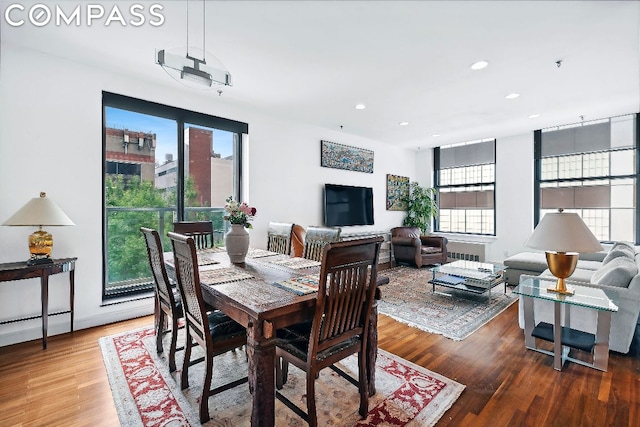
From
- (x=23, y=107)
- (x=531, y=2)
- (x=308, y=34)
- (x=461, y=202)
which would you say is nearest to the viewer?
(x=531, y=2)

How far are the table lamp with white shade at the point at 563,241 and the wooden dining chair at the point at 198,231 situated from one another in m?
3.05

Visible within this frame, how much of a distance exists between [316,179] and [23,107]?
3.66 meters

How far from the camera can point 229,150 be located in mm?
4344

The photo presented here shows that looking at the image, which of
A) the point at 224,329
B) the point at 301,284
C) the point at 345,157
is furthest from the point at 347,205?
the point at 224,329

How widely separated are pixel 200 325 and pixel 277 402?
0.71 metres

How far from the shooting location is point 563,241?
2.27 m

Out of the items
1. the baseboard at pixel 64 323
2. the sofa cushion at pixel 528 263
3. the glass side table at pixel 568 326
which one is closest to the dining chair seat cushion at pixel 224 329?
the baseboard at pixel 64 323

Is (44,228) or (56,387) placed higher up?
(44,228)

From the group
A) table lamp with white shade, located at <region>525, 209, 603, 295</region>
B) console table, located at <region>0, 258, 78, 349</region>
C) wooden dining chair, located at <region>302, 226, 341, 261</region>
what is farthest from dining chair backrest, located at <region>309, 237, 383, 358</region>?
console table, located at <region>0, 258, 78, 349</region>

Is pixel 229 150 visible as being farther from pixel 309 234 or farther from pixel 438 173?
pixel 438 173

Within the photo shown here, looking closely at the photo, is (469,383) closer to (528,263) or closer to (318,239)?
(318,239)

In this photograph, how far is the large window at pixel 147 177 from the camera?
11.1 ft

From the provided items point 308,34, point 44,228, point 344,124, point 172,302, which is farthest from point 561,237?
point 44,228

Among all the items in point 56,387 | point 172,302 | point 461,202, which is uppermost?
point 461,202
